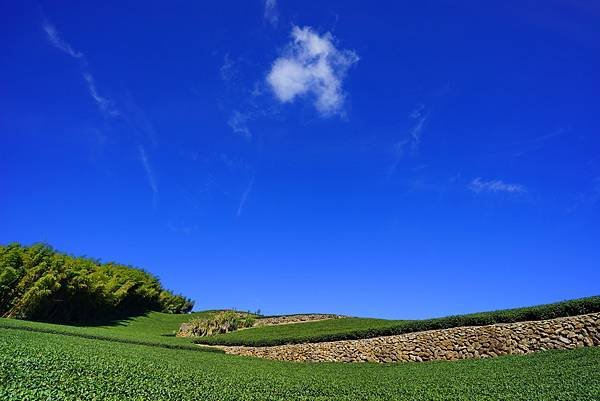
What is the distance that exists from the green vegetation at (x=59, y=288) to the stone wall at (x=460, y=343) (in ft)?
64.9

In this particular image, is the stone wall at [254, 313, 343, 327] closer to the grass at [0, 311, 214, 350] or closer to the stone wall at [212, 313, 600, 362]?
the grass at [0, 311, 214, 350]

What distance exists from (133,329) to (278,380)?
997 inches

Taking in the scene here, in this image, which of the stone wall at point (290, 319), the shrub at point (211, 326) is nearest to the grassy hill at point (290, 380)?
the shrub at point (211, 326)

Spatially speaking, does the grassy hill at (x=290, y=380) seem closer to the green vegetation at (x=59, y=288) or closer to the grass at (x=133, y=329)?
the grass at (x=133, y=329)

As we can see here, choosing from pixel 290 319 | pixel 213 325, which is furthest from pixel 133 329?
pixel 290 319

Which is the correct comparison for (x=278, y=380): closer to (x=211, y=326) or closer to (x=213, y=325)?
(x=211, y=326)

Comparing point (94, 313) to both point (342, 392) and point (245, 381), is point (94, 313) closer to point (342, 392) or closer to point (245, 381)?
point (245, 381)

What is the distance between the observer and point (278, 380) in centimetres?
1314

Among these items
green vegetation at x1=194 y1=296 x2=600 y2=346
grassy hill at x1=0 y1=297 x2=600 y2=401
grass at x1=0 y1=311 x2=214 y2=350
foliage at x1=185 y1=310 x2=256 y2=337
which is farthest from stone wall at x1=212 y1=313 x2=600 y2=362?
foliage at x1=185 y1=310 x2=256 y2=337

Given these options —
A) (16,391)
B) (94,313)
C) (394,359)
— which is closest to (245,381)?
(16,391)

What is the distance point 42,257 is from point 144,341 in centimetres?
1584

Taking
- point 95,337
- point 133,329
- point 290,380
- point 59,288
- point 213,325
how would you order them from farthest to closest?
point 213,325
point 133,329
point 59,288
point 95,337
point 290,380

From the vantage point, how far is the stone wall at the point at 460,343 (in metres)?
15.8

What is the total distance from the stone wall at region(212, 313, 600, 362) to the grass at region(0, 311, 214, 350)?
7.36m
